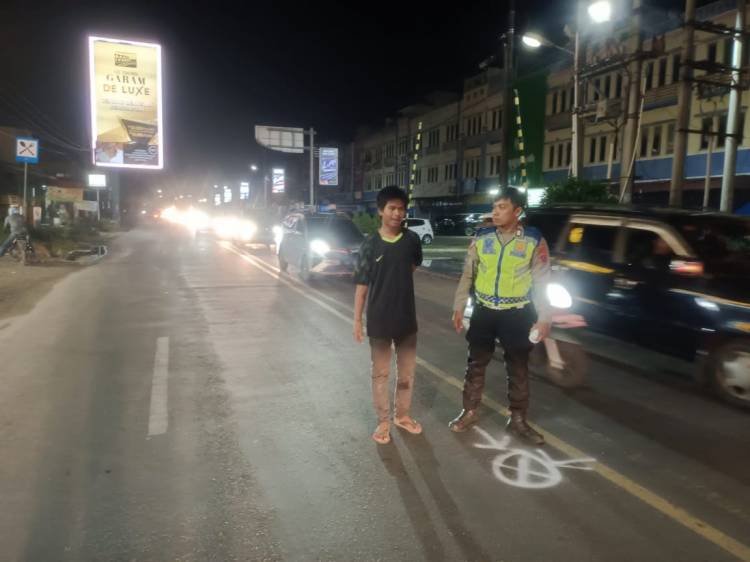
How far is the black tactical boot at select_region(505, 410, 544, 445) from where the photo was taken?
15.4 ft

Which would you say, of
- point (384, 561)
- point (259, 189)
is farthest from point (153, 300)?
point (259, 189)

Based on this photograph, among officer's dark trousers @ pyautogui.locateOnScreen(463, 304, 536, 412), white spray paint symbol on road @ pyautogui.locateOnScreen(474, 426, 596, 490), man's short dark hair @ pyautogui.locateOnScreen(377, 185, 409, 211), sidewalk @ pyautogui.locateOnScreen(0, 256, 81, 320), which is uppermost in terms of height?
man's short dark hair @ pyautogui.locateOnScreen(377, 185, 409, 211)

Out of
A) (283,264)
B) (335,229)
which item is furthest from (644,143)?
(283,264)

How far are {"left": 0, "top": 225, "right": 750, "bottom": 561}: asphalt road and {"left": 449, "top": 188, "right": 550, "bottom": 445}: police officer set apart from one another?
55cm

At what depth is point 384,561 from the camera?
3.08 meters

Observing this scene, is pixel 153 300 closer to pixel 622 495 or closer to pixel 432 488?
pixel 432 488

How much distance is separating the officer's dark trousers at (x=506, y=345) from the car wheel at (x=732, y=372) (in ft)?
7.33

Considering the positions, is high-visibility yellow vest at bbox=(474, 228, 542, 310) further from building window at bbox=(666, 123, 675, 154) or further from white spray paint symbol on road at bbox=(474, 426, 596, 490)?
building window at bbox=(666, 123, 675, 154)

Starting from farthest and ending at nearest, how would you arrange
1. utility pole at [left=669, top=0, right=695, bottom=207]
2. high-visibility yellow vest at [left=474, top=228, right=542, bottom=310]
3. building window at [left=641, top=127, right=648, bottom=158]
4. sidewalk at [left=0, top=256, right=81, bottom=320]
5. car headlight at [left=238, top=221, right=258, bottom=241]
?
car headlight at [left=238, top=221, right=258, bottom=241], building window at [left=641, top=127, right=648, bottom=158], utility pole at [left=669, top=0, right=695, bottom=207], sidewalk at [left=0, top=256, right=81, bottom=320], high-visibility yellow vest at [left=474, top=228, right=542, bottom=310]

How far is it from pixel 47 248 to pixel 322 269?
465 inches

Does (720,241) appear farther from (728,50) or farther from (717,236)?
(728,50)

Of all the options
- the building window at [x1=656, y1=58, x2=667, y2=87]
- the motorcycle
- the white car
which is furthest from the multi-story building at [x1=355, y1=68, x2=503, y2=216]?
the motorcycle

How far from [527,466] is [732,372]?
2.64 metres

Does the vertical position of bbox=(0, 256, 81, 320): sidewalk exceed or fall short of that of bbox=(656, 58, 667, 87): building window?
it falls short
